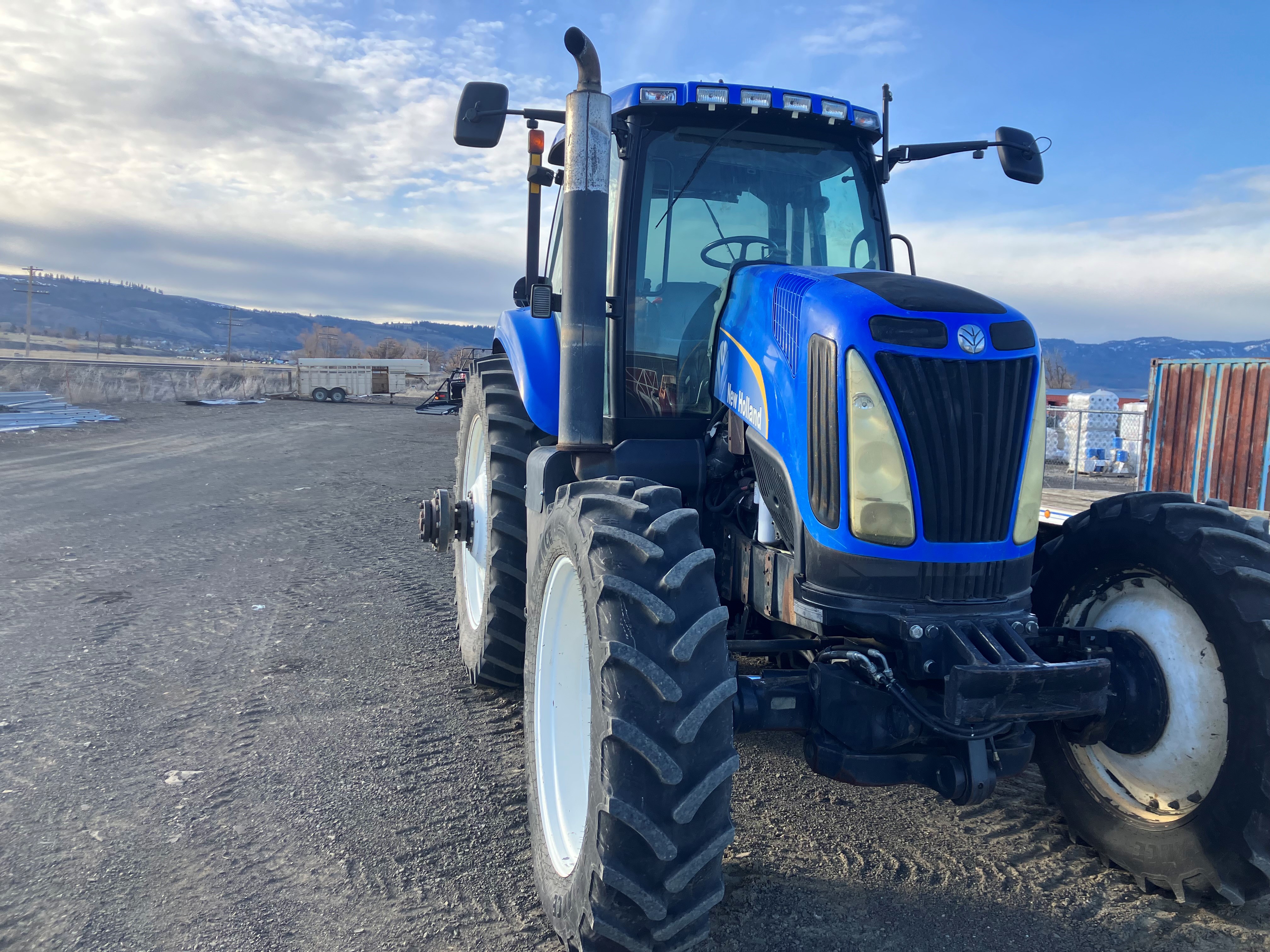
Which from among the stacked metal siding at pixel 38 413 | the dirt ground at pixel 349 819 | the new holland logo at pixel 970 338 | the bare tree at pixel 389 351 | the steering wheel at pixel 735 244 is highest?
the bare tree at pixel 389 351

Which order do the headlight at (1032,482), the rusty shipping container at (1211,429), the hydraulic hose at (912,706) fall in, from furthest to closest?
the rusty shipping container at (1211,429), the headlight at (1032,482), the hydraulic hose at (912,706)

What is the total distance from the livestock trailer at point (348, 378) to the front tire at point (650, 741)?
3817 cm

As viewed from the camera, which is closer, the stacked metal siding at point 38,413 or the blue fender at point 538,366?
the blue fender at point 538,366

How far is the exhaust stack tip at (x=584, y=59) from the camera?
294 centimetres

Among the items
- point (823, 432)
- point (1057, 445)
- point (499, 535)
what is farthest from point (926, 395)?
point (1057, 445)

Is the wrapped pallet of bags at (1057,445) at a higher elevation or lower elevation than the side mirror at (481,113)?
lower

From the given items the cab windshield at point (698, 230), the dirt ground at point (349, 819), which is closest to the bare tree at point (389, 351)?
the dirt ground at point (349, 819)

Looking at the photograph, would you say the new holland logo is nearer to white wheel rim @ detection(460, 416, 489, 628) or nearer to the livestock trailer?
white wheel rim @ detection(460, 416, 489, 628)

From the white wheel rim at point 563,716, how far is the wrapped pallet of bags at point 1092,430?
19048 mm

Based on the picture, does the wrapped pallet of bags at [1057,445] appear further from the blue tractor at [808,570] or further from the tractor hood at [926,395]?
the tractor hood at [926,395]

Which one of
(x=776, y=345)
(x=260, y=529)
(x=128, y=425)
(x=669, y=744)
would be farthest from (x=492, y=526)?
(x=128, y=425)

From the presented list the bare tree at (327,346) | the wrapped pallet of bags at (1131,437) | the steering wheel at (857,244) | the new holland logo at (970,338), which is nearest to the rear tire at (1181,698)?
the new holland logo at (970,338)

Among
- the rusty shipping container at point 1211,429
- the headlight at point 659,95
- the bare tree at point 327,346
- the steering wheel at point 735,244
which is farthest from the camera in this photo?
the bare tree at point 327,346

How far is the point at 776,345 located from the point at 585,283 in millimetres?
680
